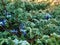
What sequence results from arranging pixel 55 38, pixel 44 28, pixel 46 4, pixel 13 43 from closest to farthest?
pixel 13 43, pixel 55 38, pixel 44 28, pixel 46 4

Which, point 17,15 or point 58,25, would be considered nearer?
point 17,15

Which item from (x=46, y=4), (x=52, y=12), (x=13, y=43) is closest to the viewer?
(x=13, y=43)

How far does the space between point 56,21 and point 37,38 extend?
593mm

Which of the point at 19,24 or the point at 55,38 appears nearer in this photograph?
the point at 55,38

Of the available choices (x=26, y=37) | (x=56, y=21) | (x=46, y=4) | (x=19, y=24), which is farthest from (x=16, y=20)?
(x=46, y=4)

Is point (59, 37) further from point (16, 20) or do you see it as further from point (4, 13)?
point (4, 13)

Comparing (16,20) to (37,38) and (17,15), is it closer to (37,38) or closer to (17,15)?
(17,15)

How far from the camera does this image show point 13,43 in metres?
2.59

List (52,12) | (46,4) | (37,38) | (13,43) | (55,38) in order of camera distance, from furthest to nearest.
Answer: (46,4)
(52,12)
(37,38)
(55,38)
(13,43)

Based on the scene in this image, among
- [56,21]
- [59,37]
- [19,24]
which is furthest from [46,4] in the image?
[59,37]

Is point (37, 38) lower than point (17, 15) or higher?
lower

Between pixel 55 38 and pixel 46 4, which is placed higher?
pixel 55 38

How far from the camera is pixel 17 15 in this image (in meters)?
3.13

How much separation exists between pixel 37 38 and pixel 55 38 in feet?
0.92
